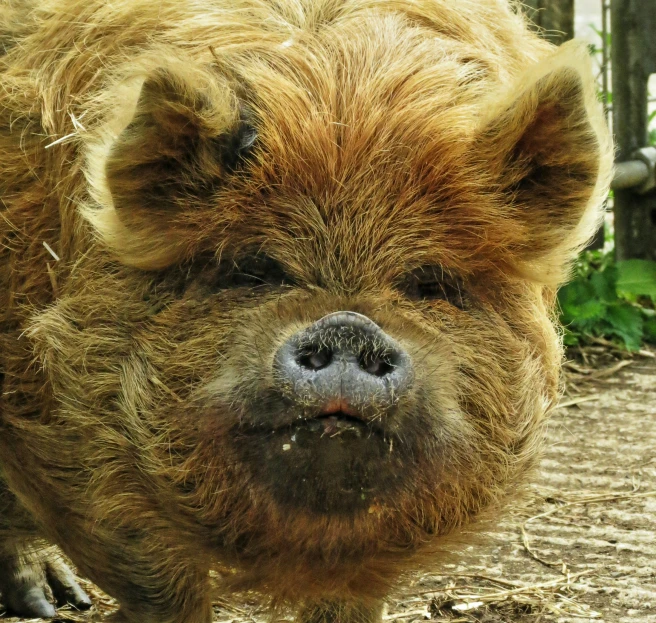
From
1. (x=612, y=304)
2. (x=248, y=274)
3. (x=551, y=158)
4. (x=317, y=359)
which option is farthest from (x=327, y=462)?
(x=612, y=304)

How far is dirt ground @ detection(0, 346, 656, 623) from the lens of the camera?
5.43 m

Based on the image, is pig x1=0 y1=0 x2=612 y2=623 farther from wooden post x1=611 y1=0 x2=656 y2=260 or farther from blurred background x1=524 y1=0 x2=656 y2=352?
wooden post x1=611 y1=0 x2=656 y2=260

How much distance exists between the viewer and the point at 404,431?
3.48 meters

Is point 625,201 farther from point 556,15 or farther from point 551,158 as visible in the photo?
point 551,158

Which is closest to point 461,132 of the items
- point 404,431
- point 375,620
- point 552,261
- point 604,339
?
point 552,261

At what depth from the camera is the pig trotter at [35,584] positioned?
5.82 m

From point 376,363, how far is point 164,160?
1.15 meters

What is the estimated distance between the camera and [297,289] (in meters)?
3.76

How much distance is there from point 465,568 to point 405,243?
2.65 metres

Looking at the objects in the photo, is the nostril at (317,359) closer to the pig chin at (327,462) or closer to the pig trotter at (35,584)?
the pig chin at (327,462)

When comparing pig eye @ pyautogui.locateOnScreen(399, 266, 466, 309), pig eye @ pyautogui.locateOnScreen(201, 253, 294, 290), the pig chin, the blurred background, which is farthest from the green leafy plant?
the pig chin

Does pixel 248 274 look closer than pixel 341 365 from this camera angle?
No

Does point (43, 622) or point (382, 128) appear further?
point (43, 622)

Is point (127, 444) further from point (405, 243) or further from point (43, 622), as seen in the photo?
point (43, 622)
